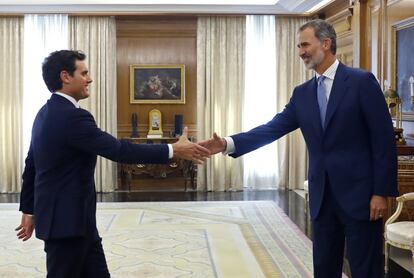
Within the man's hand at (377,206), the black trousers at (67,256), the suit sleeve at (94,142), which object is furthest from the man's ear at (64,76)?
the man's hand at (377,206)

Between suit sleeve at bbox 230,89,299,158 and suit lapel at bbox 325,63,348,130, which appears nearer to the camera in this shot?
suit lapel at bbox 325,63,348,130

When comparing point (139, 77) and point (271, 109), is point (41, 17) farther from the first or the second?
point (271, 109)

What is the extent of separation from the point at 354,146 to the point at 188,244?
326cm

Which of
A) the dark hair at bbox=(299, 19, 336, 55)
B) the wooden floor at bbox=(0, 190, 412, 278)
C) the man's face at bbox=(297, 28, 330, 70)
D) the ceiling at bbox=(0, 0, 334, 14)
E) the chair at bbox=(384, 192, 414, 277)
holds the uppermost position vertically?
the ceiling at bbox=(0, 0, 334, 14)

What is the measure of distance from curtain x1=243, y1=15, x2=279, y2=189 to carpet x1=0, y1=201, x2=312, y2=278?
1850 mm

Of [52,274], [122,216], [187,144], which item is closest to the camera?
[52,274]

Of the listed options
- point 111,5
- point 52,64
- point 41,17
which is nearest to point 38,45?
point 41,17

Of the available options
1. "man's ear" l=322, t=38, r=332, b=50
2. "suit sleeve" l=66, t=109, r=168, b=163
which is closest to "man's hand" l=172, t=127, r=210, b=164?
"suit sleeve" l=66, t=109, r=168, b=163

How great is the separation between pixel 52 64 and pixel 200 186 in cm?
713

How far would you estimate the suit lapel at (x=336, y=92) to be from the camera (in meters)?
2.89

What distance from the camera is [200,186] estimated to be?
9828 mm

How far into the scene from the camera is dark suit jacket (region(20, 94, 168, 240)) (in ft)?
8.96

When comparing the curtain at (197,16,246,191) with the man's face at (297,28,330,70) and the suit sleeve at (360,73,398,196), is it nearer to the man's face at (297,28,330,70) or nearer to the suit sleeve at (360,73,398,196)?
the man's face at (297,28,330,70)

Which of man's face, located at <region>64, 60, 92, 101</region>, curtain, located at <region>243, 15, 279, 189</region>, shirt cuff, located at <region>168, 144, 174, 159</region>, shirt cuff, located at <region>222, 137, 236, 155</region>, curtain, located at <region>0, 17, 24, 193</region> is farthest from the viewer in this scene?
curtain, located at <region>243, 15, 279, 189</region>
